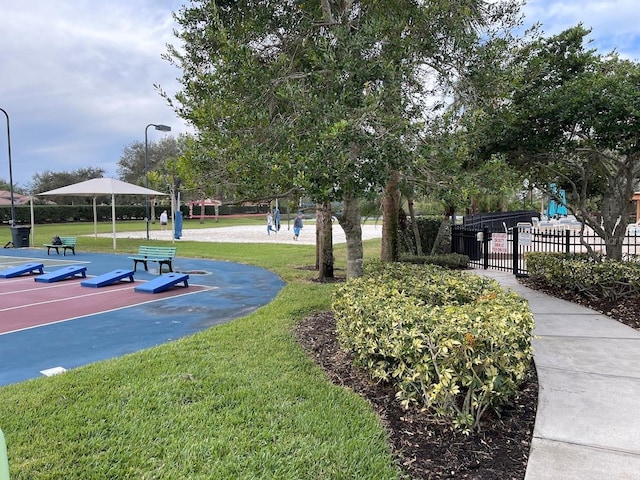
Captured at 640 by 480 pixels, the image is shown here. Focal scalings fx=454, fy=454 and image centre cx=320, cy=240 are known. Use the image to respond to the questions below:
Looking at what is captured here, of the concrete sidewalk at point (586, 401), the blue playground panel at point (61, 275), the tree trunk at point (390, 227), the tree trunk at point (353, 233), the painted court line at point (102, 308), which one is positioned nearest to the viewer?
the concrete sidewalk at point (586, 401)

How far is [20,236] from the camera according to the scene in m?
21.3

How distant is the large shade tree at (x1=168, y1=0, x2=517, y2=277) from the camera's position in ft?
15.3

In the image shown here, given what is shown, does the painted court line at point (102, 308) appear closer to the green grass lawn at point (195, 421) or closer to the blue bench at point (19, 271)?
the green grass lawn at point (195, 421)

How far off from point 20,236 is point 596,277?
2325cm

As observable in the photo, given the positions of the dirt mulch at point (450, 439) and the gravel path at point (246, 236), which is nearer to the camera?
the dirt mulch at point (450, 439)

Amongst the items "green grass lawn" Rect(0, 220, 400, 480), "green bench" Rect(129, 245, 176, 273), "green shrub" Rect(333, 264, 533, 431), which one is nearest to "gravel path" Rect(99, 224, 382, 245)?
"green bench" Rect(129, 245, 176, 273)

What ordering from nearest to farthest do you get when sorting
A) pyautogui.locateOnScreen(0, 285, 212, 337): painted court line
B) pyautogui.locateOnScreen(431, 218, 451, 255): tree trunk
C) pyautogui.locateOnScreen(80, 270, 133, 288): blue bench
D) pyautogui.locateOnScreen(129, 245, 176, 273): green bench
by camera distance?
pyautogui.locateOnScreen(0, 285, 212, 337): painted court line
pyautogui.locateOnScreen(80, 270, 133, 288): blue bench
pyautogui.locateOnScreen(431, 218, 451, 255): tree trunk
pyautogui.locateOnScreen(129, 245, 176, 273): green bench

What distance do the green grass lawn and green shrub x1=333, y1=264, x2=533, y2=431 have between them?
1.40 feet

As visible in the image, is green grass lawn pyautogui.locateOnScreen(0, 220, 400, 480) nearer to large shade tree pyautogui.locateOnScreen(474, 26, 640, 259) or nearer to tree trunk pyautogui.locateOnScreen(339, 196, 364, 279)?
tree trunk pyautogui.locateOnScreen(339, 196, 364, 279)

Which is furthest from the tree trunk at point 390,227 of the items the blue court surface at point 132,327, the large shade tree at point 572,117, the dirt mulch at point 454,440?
the dirt mulch at point 454,440

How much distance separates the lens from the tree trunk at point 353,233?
634cm

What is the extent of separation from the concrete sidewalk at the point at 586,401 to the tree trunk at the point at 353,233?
8.43 ft

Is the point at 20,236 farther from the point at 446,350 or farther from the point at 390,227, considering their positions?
the point at 446,350

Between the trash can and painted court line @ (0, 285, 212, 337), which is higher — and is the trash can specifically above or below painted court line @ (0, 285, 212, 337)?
above
